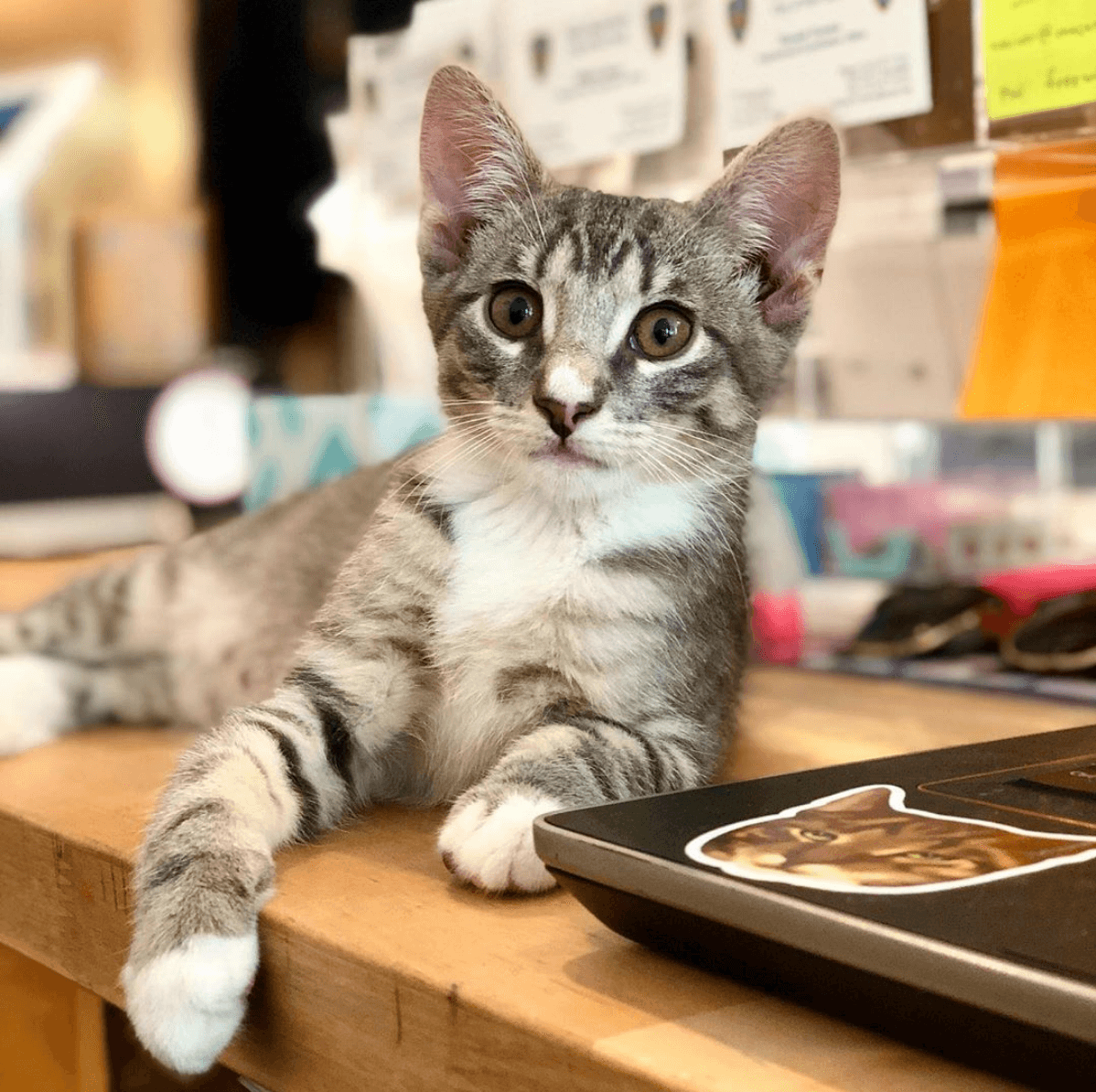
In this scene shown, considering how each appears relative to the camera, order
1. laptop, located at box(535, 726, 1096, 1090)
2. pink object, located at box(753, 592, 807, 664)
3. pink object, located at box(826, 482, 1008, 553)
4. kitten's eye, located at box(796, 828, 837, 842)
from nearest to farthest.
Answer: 1. laptop, located at box(535, 726, 1096, 1090)
2. kitten's eye, located at box(796, 828, 837, 842)
3. pink object, located at box(753, 592, 807, 664)
4. pink object, located at box(826, 482, 1008, 553)

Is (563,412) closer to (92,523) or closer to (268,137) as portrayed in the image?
(268,137)

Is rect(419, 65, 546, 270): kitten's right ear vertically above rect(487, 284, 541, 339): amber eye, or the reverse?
rect(419, 65, 546, 270): kitten's right ear

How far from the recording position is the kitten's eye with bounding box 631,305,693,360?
36.1 inches

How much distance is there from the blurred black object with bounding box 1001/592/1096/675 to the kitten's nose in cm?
55

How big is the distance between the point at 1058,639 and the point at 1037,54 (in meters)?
0.49

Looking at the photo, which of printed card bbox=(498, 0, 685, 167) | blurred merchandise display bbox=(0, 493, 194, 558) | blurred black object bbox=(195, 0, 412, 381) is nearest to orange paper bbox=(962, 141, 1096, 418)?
printed card bbox=(498, 0, 685, 167)

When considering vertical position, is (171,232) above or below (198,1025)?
above

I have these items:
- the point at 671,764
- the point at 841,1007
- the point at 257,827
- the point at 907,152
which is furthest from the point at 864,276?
the point at 841,1007

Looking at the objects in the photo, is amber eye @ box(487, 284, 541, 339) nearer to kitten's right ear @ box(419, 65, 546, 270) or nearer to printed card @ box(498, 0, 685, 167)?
kitten's right ear @ box(419, 65, 546, 270)

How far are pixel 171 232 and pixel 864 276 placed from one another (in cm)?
157

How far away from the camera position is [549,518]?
92cm

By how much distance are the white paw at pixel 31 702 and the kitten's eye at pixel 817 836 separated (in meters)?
0.71

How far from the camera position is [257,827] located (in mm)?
756

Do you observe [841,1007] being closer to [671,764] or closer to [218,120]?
[671,764]
